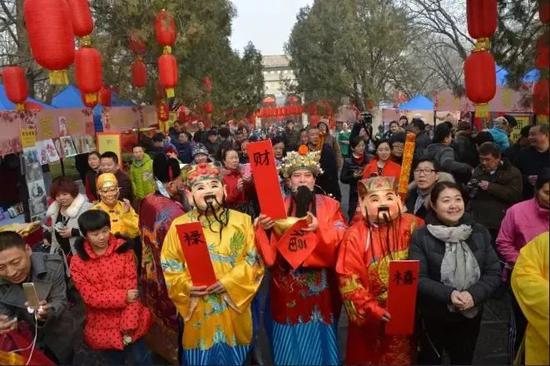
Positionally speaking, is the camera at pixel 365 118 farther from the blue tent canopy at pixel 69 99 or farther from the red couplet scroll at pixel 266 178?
the blue tent canopy at pixel 69 99

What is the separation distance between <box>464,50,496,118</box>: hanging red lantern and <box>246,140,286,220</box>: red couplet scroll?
3.26 m

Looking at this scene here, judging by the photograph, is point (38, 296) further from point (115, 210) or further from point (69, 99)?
point (69, 99)

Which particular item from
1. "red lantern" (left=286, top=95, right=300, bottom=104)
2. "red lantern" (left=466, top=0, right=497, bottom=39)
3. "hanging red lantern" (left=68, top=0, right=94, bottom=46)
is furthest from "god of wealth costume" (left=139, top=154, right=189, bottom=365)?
"red lantern" (left=286, top=95, right=300, bottom=104)

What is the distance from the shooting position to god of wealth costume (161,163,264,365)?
10.2ft

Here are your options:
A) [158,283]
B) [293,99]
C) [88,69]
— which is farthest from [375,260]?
[293,99]

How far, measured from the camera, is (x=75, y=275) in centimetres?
335

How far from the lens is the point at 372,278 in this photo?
308cm

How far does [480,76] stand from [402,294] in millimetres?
3640

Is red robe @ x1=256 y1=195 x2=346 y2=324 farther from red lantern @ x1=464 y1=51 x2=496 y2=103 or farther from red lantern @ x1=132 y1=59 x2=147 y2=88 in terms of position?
red lantern @ x1=132 y1=59 x2=147 y2=88

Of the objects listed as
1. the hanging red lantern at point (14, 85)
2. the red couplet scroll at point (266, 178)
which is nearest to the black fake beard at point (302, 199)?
the red couplet scroll at point (266, 178)

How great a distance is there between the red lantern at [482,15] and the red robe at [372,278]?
2187 millimetres

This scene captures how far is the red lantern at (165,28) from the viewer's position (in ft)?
34.7

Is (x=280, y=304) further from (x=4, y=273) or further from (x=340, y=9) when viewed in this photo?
(x=340, y=9)

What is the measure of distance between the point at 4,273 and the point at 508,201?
392cm
